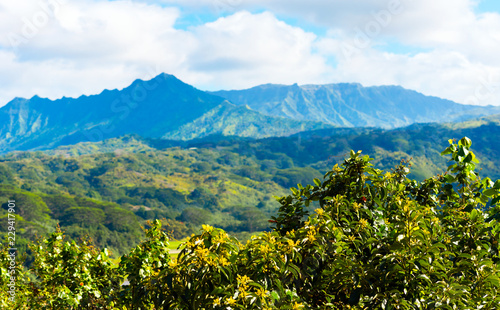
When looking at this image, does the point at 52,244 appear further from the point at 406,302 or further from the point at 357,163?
the point at 406,302

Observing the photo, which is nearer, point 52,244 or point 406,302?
point 406,302

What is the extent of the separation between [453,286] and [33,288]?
18228 mm

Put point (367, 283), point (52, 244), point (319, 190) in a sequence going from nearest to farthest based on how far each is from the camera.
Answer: point (367, 283)
point (319, 190)
point (52, 244)

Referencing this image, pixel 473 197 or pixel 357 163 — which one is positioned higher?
pixel 357 163

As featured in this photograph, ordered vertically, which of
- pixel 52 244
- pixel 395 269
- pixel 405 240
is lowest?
pixel 52 244

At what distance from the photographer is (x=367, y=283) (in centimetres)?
733

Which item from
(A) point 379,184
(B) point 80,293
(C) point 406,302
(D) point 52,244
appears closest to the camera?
(C) point 406,302

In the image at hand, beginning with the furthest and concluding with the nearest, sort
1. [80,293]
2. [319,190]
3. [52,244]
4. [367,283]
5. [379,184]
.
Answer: [52,244] < [80,293] < [319,190] < [379,184] < [367,283]

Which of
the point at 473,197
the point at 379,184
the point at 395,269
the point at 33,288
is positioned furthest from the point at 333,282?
the point at 33,288

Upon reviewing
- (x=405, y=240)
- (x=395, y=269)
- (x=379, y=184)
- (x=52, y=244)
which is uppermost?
(x=379, y=184)

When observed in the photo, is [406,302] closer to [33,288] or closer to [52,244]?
[52,244]

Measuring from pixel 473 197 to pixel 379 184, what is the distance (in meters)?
3.36

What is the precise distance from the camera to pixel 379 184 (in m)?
9.52

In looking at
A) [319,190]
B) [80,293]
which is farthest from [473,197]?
[80,293]
